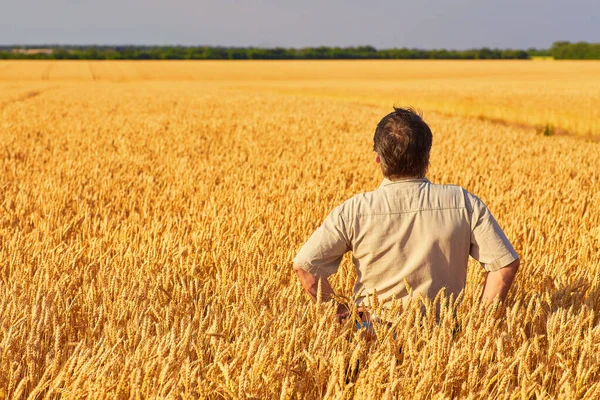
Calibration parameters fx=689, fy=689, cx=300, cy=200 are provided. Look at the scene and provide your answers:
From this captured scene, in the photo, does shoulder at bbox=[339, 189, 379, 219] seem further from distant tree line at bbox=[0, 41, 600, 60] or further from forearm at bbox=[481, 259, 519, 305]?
distant tree line at bbox=[0, 41, 600, 60]

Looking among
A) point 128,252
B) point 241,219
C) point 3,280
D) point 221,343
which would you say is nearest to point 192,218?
point 241,219

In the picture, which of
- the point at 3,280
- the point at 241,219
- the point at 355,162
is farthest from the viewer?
the point at 355,162

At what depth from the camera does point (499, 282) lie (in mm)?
2586

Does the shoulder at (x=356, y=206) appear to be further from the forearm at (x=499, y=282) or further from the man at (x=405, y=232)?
the forearm at (x=499, y=282)

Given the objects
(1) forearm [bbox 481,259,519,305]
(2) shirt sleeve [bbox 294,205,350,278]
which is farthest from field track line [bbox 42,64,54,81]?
(1) forearm [bbox 481,259,519,305]

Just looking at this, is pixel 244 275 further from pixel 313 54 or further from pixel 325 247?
pixel 313 54

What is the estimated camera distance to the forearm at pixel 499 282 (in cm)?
256

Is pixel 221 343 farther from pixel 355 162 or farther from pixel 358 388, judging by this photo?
pixel 355 162

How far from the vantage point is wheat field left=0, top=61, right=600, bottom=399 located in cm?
218

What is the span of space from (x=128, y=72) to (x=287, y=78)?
16.2m

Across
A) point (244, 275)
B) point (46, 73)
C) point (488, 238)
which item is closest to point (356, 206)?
point (488, 238)

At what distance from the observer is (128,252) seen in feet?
12.6

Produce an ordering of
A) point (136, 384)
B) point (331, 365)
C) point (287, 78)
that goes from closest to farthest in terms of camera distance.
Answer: point (136, 384) → point (331, 365) → point (287, 78)

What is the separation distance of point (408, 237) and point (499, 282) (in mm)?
402
